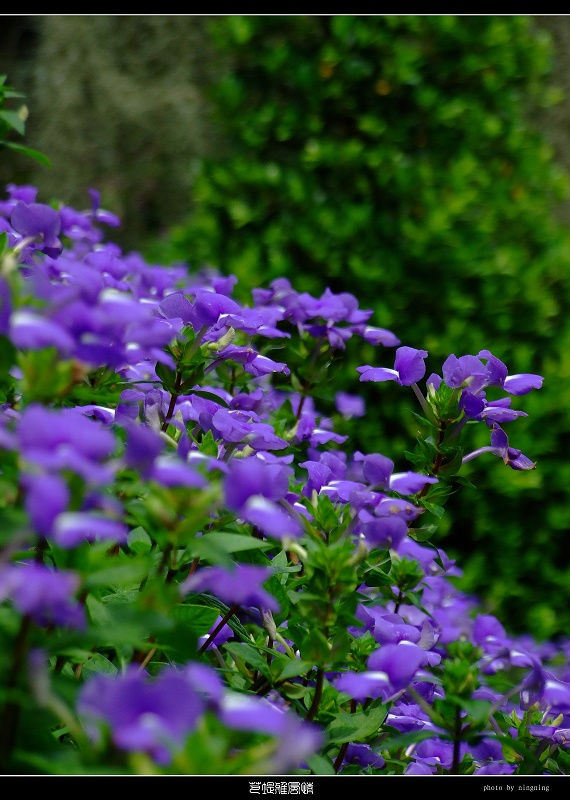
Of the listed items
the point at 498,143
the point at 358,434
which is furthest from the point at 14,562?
the point at 498,143

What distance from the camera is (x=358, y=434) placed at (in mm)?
3684

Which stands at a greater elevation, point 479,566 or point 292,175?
point 292,175

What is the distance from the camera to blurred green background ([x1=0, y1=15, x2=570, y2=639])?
12.2 feet

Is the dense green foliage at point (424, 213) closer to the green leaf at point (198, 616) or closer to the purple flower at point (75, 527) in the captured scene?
the green leaf at point (198, 616)

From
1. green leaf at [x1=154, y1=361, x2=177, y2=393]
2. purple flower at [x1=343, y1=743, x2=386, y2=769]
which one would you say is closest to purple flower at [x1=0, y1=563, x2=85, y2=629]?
green leaf at [x1=154, y1=361, x2=177, y2=393]

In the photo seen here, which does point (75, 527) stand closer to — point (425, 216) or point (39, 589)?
point (39, 589)

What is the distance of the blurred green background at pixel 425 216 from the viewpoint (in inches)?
146

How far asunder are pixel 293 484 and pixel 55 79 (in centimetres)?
561

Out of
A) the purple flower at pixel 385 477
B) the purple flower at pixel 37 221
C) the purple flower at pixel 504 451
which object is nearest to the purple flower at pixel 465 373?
the purple flower at pixel 504 451

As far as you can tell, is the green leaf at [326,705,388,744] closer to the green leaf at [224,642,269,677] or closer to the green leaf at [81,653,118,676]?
the green leaf at [224,642,269,677]

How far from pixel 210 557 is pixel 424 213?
10.4 feet

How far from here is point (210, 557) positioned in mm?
840

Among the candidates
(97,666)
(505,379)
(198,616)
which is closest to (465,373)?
(505,379)
